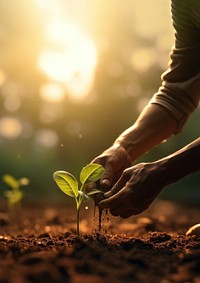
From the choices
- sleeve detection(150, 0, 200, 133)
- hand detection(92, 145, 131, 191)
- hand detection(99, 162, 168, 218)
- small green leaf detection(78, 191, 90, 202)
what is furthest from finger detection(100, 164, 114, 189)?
sleeve detection(150, 0, 200, 133)

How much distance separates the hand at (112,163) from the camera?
10.0 ft

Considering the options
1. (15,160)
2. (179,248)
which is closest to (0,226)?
(179,248)

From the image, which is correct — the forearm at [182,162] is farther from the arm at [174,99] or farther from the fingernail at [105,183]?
the arm at [174,99]

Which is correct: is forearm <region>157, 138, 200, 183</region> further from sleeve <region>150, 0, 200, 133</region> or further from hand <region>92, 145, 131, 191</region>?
sleeve <region>150, 0, 200, 133</region>

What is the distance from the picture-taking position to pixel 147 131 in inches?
136

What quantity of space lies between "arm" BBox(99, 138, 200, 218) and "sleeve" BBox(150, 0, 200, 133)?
0.89 m

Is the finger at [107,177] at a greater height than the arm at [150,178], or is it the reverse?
the finger at [107,177]

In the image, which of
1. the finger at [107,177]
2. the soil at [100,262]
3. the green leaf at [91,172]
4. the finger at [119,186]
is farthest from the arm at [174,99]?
the soil at [100,262]

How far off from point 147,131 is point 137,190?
86 centimetres

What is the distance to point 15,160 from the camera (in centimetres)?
1872

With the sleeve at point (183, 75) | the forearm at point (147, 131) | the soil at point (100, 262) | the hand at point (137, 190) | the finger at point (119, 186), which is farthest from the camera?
the sleeve at point (183, 75)

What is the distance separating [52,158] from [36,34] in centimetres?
637

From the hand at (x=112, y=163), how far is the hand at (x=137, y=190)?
286 millimetres

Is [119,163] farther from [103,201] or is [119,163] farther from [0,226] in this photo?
[0,226]
